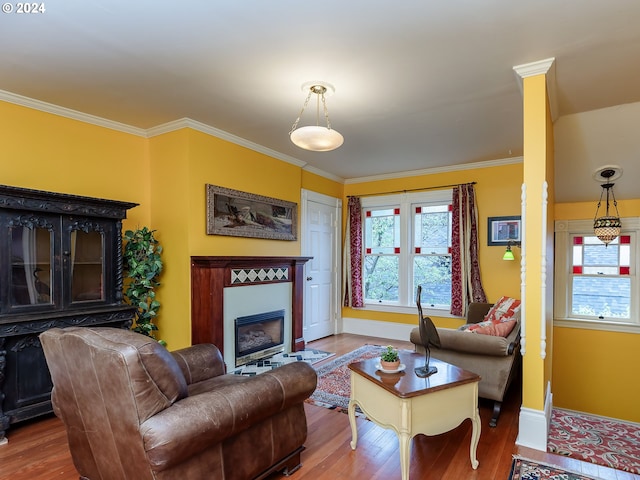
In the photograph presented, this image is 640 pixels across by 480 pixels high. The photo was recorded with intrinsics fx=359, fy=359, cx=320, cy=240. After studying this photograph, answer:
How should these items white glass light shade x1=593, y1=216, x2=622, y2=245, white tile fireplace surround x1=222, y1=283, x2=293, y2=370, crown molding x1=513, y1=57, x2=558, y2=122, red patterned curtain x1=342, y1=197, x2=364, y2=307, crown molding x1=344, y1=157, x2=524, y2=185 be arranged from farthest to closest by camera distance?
red patterned curtain x1=342, y1=197, x2=364, y2=307
crown molding x1=344, y1=157, x2=524, y2=185
white glass light shade x1=593, y1=216, x2=622, y2=245
white tile fireplace surround x1=222, y1=283, x2=293, y2=370
crown molding x1=513, y1=57, x2=558, y2=122

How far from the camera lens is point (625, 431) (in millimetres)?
3121

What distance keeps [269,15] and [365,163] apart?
3.37m

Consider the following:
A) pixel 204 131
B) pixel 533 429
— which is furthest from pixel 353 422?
pixel 204 131

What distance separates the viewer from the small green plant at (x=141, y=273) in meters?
3.55

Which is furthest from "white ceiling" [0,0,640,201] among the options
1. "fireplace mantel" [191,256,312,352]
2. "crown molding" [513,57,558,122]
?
"fireplace mantel" [191,256,312,352]

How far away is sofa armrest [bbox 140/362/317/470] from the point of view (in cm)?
144

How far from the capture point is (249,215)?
434 cm

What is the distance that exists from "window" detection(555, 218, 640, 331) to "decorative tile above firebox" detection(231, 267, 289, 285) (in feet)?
12.0

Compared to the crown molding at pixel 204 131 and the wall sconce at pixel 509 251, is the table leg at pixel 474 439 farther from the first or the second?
the crown molding at pixel 204 131

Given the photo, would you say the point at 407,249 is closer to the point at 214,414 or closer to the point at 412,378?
the point at 412,378

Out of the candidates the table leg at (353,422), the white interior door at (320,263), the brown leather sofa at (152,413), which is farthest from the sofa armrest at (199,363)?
the white interior door at (320,263)

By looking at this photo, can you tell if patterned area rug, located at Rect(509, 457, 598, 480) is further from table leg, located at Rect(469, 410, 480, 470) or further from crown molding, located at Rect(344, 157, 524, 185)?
crown molding, located at Rect(344, 157, 524, 185)

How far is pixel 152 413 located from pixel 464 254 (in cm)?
459

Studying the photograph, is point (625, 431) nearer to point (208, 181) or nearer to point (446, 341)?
point (446, 341)
